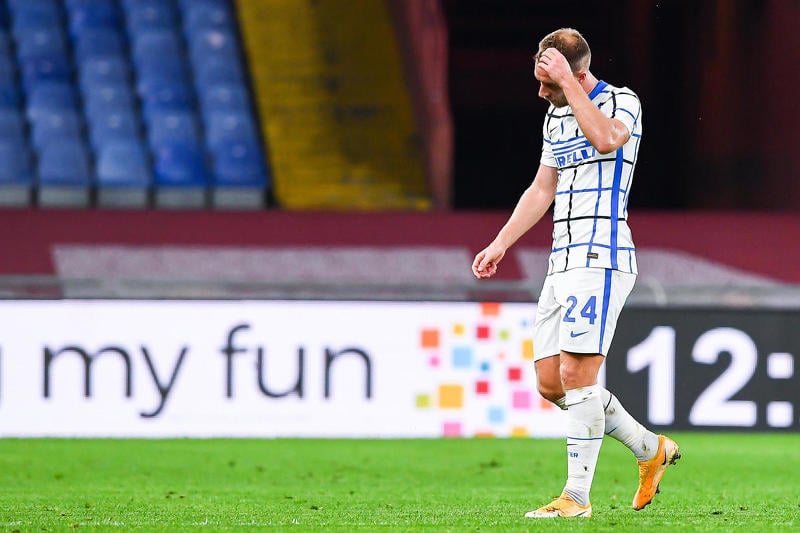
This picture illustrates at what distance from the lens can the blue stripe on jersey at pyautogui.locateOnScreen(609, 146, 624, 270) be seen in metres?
4.62

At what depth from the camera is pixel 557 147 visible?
4.71m

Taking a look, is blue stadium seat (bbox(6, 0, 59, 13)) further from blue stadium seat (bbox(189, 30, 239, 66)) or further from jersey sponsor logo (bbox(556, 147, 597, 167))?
jersey sponsor logo (bbox(556, 147, 597, 167))

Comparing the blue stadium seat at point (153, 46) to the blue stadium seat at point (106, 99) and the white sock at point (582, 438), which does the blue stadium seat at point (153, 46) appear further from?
the white sock at point (582, 438)

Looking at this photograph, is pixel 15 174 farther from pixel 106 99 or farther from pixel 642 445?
pixel 642 445

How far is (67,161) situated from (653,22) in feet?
20.3

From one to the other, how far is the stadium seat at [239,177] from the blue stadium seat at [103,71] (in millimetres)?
1603

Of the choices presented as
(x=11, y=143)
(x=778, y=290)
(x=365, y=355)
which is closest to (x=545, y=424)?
(x=365, y=355)

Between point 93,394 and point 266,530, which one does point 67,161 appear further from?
point 266,530

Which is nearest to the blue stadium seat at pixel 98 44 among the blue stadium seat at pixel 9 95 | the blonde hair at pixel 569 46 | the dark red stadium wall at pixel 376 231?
the blue stadium seat at pixel 9 95

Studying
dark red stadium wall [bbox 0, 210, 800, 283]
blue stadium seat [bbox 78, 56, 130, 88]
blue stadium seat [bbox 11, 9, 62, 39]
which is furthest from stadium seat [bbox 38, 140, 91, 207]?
dark red stadium wall [bbox 0, 210, 800, 283]

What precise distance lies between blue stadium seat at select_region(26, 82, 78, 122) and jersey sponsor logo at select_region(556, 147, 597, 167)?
10272mm

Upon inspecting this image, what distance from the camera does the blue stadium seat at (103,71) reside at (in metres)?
14.8

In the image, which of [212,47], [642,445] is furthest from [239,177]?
[642,445]

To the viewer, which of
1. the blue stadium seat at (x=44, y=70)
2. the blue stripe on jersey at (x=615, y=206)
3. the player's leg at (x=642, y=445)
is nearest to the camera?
the blue stripe on jersey at (x=615, y=206)
